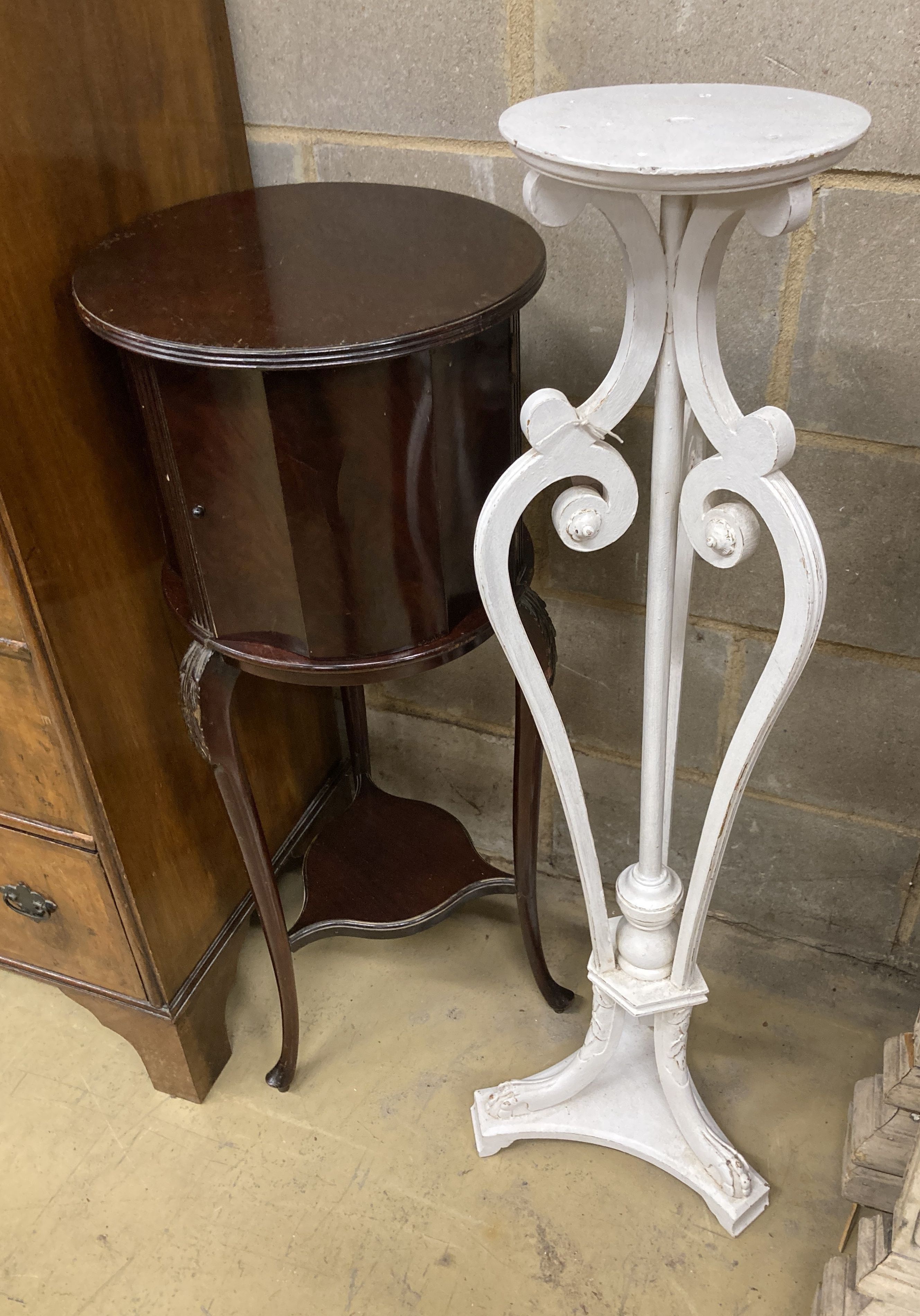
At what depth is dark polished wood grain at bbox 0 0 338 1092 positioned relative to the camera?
37.8 inches

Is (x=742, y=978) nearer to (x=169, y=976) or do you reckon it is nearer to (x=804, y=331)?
(x=169, y=976)

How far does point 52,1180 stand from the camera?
1.36 metres

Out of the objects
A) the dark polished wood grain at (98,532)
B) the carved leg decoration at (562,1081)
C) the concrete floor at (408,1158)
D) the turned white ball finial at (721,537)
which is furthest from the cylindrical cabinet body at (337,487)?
the concrete floor at (408,1158)

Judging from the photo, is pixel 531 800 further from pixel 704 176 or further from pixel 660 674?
pixel 704 176

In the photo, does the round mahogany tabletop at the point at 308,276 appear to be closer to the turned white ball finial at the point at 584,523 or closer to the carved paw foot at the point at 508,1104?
the turned white ball finial at the point at 584,523

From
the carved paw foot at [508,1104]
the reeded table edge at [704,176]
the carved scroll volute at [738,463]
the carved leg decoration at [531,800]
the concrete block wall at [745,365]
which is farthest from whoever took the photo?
the carved paw foot at [508,1104]

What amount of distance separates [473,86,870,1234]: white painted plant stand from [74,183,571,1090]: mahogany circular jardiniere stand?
0.33 feet

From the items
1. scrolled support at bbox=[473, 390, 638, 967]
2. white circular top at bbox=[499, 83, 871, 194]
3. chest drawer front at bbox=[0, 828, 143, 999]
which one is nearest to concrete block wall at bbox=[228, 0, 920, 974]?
white circular top at bbox=[499, 83, 871, 194]

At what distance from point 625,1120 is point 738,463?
3.00 ft

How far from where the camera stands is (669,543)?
944mm

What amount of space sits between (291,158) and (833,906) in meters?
1.30

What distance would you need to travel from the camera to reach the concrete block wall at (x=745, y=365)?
1064 millimetres

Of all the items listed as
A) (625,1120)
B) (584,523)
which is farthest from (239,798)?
(625,1120)

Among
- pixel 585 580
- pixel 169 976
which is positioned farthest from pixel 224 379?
pixel 169 976
